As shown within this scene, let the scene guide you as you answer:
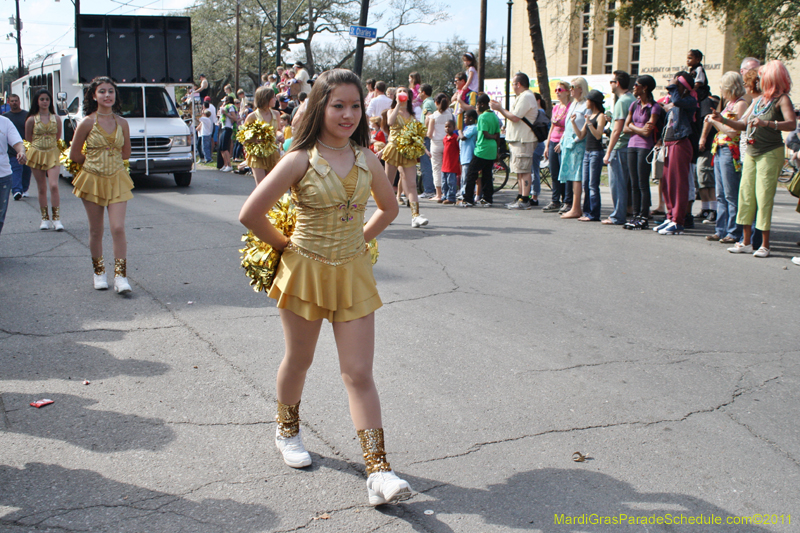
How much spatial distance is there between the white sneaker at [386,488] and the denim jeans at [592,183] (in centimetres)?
828

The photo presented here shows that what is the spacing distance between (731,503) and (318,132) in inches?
94.4

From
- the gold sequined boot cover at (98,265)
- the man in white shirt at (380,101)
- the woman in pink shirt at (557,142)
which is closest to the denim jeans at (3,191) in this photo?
the gold sequined boot cover at (98,265)

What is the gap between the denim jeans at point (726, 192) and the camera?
8648 mm

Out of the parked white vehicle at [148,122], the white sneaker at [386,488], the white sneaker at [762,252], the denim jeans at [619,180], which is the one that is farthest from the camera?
the parked white vehicle at [148,122]

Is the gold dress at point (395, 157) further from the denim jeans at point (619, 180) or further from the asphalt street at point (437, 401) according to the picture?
the denim jeans at point (619, 180)

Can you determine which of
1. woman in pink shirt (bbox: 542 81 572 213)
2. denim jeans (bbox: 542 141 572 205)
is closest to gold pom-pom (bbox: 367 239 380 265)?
woman in pink shirt (bbox: 542 81 572 213)

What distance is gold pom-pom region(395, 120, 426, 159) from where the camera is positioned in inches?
369

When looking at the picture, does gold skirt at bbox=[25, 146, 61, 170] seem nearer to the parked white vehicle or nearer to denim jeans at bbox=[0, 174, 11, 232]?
denim jeans at bbox=[0, 174, 11, 232]

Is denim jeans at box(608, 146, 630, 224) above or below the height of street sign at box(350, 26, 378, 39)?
below

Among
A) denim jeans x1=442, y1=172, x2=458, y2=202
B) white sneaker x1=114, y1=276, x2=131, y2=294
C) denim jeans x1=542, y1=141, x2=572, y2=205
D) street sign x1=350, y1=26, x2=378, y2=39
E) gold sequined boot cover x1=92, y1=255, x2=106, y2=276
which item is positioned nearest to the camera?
white sneaker x1=114, y1=276, x2=131, y2=294

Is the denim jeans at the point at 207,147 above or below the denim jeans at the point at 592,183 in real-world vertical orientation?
above

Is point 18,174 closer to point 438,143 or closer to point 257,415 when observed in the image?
point 438,143

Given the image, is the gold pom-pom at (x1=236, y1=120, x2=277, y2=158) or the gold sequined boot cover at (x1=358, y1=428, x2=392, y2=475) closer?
the gold sequined boot cover at (x1=358, y1=428, x2=392, y2=475)

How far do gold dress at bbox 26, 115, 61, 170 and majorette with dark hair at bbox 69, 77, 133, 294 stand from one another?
4.12m
